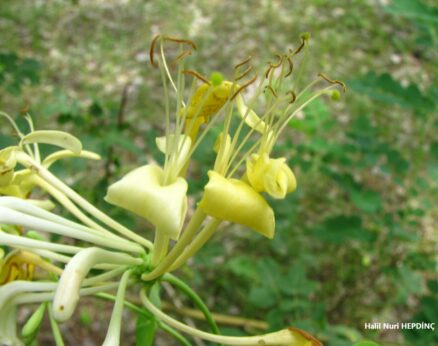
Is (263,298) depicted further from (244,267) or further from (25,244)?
(25,244)

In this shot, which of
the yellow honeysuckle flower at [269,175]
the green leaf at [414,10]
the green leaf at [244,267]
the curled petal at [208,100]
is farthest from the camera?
the green leaf at [244,267]

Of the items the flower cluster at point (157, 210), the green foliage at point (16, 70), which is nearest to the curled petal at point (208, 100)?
the flower cluster at point (157, 210)

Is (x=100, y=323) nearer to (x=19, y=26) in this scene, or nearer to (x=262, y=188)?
(x=262, y=188)

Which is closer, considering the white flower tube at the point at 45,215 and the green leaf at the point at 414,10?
the white flower tube at the point at 45,215

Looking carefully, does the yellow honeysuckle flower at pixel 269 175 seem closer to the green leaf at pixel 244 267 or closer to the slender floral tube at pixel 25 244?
the slender floral tube at pixel 25 244

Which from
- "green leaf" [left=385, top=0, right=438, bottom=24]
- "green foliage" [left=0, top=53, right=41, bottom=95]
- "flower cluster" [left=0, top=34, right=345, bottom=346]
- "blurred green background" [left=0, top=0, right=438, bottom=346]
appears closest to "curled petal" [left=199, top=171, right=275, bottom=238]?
"flower cluster" [left=0, top=34, right=345, bottom=346]

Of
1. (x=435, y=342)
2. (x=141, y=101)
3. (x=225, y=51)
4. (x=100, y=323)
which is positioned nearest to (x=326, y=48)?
(x=225, y=51)

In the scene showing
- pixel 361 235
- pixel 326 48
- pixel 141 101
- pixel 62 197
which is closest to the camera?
pixel 62 197
